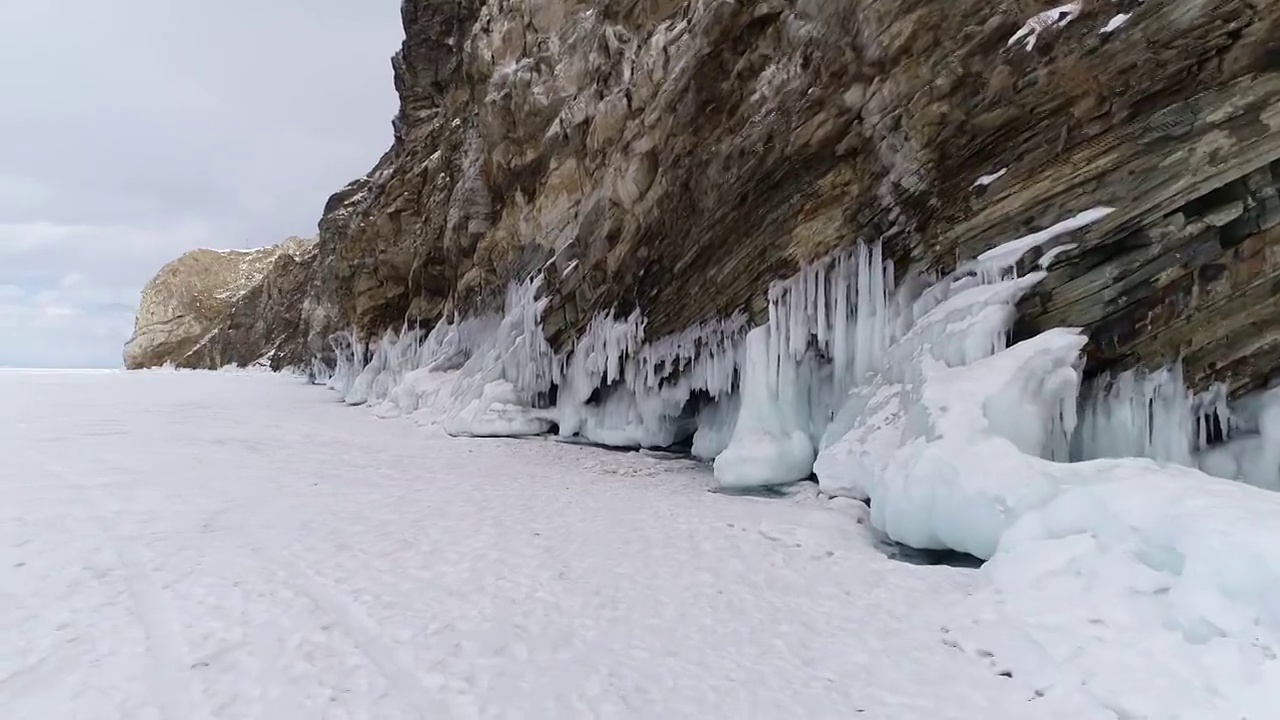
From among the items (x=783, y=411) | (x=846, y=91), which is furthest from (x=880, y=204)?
(x=783, y=411)

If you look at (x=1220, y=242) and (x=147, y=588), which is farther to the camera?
(x=1220, y=242)

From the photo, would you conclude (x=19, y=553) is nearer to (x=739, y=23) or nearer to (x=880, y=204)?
(x=880, y=204)

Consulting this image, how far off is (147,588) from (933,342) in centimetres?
901

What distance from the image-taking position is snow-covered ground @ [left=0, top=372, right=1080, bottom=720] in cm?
386

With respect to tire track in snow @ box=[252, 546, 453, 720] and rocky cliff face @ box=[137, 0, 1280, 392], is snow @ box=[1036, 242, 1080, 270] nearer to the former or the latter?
rocky cliff face @ box=[137, 0, 1280, 392]

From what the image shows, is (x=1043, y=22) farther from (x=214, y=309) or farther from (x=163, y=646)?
(x=214, y=309)

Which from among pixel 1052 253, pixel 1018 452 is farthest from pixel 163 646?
pixel 1052 253

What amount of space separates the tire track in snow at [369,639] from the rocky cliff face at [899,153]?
304 inches

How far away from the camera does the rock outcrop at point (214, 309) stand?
213ft

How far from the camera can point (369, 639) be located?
450 centimetres

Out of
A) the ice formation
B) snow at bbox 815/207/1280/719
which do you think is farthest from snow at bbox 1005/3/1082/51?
snow at bbox 815/207/1280/719

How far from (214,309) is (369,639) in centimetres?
9637

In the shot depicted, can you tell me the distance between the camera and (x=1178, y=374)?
6785mm

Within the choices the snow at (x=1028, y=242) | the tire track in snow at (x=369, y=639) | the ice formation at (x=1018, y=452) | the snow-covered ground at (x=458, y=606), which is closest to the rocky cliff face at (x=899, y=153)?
the snow at (x=1028, y=242)
